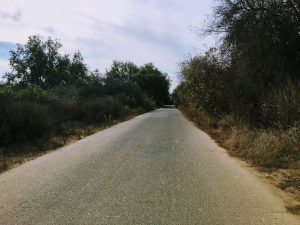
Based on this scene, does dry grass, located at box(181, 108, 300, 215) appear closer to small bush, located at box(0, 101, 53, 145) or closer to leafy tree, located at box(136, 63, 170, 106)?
small bush, located at box(0, 101, 53, 145)

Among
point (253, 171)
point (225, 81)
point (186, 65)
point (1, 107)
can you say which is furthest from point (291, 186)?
point (186, 65)

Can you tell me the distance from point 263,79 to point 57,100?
66.6 ft

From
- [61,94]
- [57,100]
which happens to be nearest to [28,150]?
[57,100]

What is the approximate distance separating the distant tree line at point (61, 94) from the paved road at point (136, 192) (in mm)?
5107

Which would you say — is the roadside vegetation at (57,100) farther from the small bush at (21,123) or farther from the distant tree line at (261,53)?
the distant tree line at (261,53)

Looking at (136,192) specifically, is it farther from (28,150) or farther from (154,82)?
(154,82)

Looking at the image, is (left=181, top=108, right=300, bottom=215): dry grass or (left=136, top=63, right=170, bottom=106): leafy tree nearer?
(left=181, top=108, right=300, bottom=215): dry grass

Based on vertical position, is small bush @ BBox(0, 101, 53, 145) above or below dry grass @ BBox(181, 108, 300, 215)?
above

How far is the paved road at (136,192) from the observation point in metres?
6.79

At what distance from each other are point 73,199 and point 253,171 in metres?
4.97

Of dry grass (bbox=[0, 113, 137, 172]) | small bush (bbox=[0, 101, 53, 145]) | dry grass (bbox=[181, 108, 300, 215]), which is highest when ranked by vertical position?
small bush (bbox=[0, 101, 53, 145])

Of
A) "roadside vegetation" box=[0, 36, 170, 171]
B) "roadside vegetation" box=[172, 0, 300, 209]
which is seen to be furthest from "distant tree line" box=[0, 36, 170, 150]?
"roadside vegetation" box=[172, 0, 300, 209]

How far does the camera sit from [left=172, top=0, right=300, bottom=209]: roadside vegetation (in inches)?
505

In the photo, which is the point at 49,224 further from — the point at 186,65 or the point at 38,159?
the point at 186,65
